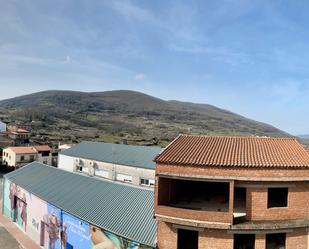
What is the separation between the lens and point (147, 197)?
28812 millimetres

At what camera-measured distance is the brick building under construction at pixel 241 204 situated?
68.8 ft

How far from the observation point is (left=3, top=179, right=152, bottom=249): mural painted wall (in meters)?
25.4

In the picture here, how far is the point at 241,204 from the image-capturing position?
23.8m

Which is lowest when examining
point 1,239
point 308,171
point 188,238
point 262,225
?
point 1,239

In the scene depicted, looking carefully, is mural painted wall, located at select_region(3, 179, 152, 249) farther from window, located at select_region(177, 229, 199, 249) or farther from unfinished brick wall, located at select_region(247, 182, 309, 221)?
unfinished brick wall, located at select_region(247, 182, 309, 221)

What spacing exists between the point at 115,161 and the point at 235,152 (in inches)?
1195

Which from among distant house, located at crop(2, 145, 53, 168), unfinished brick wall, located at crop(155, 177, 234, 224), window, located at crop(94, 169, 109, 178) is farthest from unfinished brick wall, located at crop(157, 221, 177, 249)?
distant house, located at crop(2, 145, 53, 168)

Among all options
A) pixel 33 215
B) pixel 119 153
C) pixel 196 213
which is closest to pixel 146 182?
pixel 119 153

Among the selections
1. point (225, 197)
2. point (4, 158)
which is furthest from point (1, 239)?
point (4, 158)

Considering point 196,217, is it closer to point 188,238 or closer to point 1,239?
point 188,238

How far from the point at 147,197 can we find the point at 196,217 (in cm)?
842

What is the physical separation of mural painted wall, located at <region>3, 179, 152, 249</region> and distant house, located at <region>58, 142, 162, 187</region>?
13473mm

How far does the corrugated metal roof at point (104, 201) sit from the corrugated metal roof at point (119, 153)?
12.4m

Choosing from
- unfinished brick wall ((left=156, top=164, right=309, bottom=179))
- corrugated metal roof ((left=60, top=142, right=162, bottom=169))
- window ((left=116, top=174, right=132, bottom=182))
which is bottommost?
window ((left=116, top=174, right=132, bottom=182))
